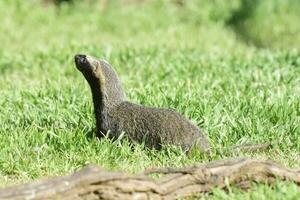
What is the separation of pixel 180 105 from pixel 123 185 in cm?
220

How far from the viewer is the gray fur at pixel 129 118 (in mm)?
5613

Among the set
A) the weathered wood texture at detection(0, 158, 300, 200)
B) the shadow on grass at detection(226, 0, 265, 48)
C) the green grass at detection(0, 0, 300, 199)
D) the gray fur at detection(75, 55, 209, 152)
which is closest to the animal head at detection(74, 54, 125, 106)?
the gray fur at detection(75, 55, 209, 152)

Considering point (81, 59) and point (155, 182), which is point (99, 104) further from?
point (155, 182)

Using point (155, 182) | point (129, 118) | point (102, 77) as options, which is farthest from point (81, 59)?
point (155, 182)

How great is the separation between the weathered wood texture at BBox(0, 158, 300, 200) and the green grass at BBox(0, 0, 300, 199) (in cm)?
8

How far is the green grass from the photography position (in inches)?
220

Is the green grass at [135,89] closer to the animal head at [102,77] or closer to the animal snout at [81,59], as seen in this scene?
the animal head at [102,77]

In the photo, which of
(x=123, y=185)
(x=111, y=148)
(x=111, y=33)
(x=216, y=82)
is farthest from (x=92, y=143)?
(x=111, y=33)

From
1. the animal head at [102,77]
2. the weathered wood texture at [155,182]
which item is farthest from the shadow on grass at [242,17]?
the weathered wood texture at [155,182]

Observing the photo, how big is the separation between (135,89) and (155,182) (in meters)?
2.86

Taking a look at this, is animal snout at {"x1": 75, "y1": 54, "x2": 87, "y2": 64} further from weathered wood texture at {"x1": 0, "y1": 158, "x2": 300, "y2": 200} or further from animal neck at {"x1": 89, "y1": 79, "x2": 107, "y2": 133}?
weathered wood texture at {"x1": 0, "y1": 158, "x2": 300, "y2": 200}

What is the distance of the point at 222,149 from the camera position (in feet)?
18.7

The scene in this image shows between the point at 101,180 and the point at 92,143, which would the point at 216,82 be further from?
the point at 101,180

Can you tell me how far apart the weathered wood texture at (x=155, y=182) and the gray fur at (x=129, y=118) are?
2.90 ft
